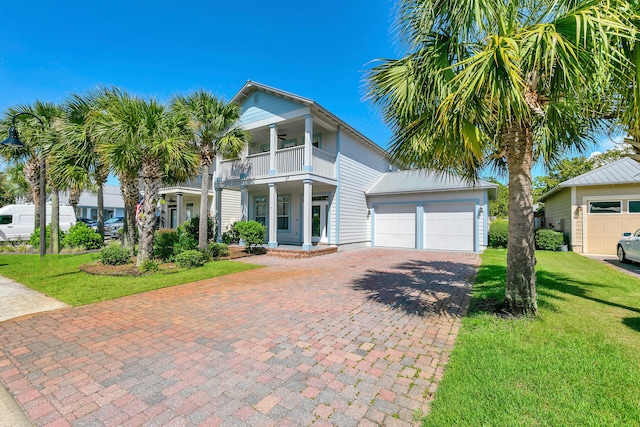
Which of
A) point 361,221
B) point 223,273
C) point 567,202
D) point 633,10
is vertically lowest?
point 223,273

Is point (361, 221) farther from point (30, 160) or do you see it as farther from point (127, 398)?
point (30, 160)

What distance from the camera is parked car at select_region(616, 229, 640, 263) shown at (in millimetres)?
9805

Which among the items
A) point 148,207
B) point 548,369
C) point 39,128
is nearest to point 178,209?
point 39,128

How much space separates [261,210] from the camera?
1727cm

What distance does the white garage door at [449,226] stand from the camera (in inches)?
563

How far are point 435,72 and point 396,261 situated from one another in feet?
26.6

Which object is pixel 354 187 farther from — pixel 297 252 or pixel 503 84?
pixel 503 84

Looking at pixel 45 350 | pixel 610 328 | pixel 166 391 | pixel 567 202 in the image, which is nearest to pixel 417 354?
pixel 166 391

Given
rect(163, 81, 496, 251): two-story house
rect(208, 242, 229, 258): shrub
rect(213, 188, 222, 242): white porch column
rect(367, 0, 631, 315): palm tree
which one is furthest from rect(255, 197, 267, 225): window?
rect(367, 0, 631, 315): palm tree

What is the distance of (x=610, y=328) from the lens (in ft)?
13.7

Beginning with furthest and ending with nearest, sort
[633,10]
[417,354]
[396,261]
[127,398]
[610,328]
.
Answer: [396,261] → [610,328] → [417,354] → [633,10] → [127,398]

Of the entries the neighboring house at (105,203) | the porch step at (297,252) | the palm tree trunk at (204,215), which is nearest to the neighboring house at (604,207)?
the porch step at (297,252)

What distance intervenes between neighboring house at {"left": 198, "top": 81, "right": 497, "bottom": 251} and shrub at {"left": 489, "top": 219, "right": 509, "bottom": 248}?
6.20ft

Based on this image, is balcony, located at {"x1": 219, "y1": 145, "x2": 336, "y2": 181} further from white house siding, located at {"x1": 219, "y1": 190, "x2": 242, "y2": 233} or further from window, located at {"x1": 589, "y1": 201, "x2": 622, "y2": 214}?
window, located at {"x1": 589, "y1": 201, "x2": 622, "y2": 214}
